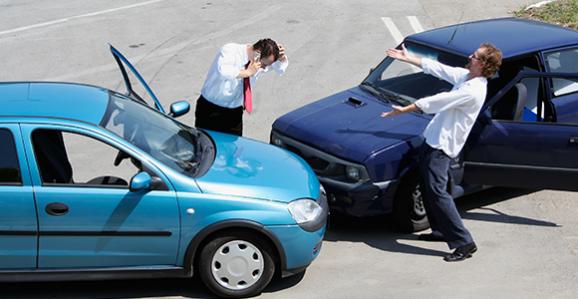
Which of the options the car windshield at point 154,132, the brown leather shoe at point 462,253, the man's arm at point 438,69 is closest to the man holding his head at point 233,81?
the car windshield at point 154,132

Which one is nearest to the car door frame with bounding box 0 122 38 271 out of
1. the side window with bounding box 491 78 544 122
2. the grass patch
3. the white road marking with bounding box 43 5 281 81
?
the side window with bounding box 491 78 544 122

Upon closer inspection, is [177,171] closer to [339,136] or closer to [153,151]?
[153,151]

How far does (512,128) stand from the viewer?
826cm

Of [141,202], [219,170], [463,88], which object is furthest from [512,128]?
[141,202]

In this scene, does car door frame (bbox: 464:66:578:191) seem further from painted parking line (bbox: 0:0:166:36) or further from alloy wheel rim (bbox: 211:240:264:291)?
painted parking line (bbox: 0:0:166:36)

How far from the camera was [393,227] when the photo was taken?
849 centimetres

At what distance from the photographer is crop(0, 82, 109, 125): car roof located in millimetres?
6809

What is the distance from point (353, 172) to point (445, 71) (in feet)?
4.09

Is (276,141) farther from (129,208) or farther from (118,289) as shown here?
(129,208)

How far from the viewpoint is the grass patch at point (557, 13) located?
51.5 ft

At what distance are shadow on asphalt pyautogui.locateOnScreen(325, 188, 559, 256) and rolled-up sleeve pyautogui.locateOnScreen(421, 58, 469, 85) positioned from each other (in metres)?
1.48

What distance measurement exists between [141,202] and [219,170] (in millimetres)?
734

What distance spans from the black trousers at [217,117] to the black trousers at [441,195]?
2.04m

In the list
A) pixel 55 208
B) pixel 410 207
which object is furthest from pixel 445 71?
pixel 55 208
